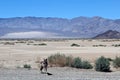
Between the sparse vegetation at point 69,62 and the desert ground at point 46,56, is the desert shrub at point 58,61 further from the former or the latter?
the desert ground at point 46,56

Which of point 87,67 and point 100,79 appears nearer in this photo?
point 100,79

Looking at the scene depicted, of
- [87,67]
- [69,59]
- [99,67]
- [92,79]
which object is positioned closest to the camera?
[92,79]

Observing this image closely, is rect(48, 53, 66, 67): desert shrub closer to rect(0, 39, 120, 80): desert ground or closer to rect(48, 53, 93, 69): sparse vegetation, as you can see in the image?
rect(48, 53, 93, 69): sparse vegetation

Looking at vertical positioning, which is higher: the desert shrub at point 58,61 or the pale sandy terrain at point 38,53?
the pale sandy terrain at point 38,53

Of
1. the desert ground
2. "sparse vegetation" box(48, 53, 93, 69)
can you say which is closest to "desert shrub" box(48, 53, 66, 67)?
"sparse vegetation" box(48, 53, 93, 69)

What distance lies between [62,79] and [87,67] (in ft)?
27.9

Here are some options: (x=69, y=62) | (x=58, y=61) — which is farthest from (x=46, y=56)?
(x=69, y=62)

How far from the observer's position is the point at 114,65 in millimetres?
28359

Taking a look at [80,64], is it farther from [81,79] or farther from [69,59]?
[81,79]

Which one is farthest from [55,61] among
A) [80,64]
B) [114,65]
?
[114,65]

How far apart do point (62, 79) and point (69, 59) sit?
429 inches

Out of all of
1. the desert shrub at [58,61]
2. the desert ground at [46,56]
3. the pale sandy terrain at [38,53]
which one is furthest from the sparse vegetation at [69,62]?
the pale sandy terrain at [38,53]

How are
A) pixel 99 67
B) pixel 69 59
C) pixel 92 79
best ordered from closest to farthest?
1. pixel 92 79
2. pixel 99 67
3. pixel 69 59

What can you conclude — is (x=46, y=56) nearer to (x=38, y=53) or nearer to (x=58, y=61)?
(x=38, y=53)
